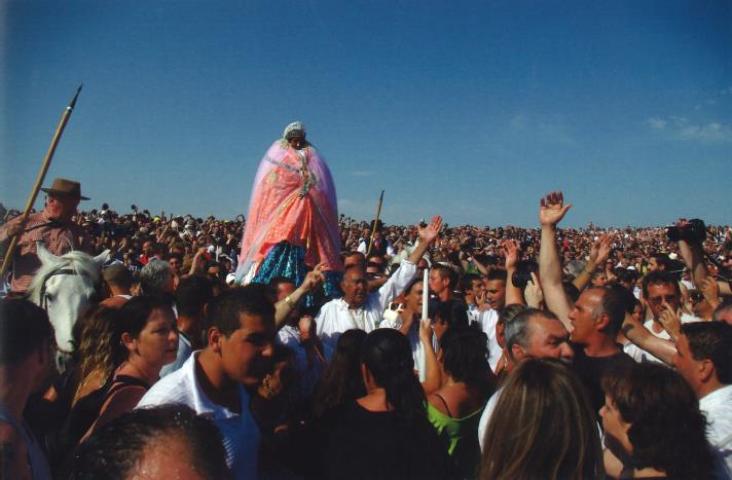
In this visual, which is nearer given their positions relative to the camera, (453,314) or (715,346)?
(715,346)

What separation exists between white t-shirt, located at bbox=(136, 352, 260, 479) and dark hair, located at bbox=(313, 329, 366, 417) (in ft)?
1.69

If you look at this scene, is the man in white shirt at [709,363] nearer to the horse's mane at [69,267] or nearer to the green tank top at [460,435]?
the green tank top at [460,435]

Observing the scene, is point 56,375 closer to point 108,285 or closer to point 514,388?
point 108,285

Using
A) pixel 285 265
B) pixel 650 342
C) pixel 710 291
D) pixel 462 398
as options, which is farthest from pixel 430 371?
pixel 285 265

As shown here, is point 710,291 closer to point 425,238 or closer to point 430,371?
point 425,238

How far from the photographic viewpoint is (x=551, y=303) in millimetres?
3906

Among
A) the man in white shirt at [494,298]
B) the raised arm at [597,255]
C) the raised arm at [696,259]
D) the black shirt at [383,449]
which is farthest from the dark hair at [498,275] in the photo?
the black shirt at [383,449]

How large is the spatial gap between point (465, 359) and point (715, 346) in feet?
3.95

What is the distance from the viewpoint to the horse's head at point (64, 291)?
129 inches

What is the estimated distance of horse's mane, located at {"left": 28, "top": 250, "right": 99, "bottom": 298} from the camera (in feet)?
11.0

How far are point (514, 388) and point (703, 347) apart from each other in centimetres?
126

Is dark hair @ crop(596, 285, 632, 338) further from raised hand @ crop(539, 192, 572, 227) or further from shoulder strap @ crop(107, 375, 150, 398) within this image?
shoulder strap @ crop(107, 375, 150, 398)

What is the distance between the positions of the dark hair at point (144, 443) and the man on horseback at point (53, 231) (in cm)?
392

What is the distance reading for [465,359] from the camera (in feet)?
10.1
